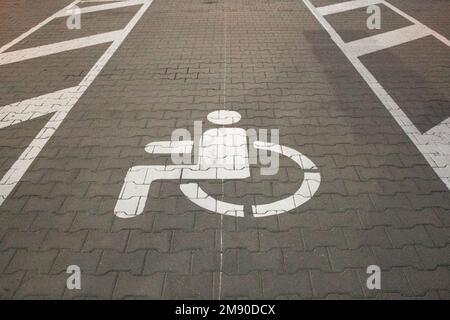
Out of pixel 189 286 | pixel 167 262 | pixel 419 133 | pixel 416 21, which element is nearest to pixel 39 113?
pixel 167 262

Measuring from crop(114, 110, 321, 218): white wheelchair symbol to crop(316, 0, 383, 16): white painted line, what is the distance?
22.9 ft

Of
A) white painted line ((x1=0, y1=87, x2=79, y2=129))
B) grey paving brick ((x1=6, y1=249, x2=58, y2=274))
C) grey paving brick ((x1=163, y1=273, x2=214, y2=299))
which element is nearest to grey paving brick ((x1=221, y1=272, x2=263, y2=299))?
grey paving brick ((x1=163, y1=273, x2=214, y2=299))

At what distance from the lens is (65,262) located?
3.36 metres

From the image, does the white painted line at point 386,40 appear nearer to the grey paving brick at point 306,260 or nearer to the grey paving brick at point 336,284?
the grey paving brick at point 306,260

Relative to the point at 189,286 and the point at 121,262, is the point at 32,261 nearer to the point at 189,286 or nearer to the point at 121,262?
the point at 121,262

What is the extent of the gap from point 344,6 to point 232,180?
909cm

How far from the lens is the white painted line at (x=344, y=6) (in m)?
10.7

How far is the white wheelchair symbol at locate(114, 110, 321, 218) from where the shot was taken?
3.95 m

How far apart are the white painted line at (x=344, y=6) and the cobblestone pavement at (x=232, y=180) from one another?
1.67 meters

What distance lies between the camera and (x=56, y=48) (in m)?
8.25

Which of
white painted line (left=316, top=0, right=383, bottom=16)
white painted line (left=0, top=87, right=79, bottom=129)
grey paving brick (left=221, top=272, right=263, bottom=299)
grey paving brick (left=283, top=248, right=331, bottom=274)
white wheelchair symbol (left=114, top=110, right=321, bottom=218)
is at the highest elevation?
white painted line (left=316, top=0, right=383, bottom=16)

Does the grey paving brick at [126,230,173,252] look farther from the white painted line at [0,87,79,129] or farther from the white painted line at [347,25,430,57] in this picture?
the white painted line at [347,25,430,57]

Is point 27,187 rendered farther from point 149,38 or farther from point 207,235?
point 149,38

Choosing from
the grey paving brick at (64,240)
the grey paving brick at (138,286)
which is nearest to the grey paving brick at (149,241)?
the grey paving brick at (138,286)
